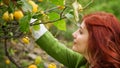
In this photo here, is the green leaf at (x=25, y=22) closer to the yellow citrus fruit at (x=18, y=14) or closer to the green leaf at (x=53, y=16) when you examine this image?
the yellow citrus fruit at (x=18, y=14)

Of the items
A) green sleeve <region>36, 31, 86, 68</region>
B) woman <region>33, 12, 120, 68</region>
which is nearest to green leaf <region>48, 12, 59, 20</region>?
woman <region>33, 12, 120, 68</region>

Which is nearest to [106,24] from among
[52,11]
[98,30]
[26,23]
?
[98,30]

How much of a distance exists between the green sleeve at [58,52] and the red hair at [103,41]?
311 mm

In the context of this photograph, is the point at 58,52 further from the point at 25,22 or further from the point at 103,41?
the point at 25,22

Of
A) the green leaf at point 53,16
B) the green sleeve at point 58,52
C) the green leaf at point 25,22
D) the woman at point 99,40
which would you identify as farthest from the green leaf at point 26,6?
the green sleeve at point 58,52

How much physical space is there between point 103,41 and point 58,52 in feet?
1.42

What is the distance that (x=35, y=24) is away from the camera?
6.85 ft

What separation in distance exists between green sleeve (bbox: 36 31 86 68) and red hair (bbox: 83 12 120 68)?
1.02ft

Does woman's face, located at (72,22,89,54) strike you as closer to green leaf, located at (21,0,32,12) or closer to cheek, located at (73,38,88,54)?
cheek, located at (73,38,88,54)

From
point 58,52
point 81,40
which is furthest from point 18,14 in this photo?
point 58,52

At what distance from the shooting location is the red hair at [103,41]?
211 centimetres

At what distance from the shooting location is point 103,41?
2129 mm

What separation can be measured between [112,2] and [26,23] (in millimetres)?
5259

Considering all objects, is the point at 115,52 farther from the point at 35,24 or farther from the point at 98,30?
the point at 35,24
